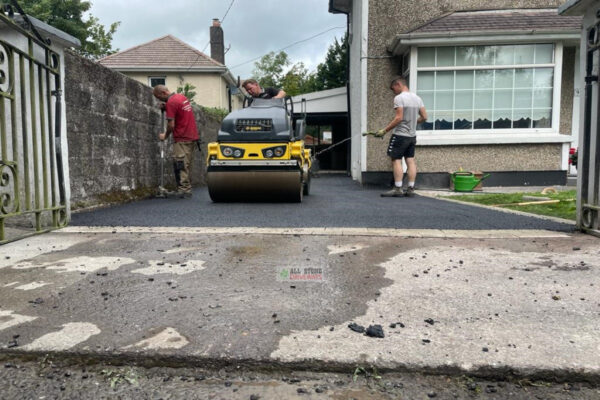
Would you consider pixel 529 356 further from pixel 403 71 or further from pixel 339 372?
pixel 403 71

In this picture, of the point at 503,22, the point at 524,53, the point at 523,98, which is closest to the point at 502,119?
the point at 523,98

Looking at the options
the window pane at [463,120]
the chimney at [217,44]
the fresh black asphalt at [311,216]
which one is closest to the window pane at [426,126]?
the window pane at [463,120]

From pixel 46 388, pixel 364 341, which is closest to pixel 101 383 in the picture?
pixel 46 388

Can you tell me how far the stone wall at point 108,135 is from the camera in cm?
519

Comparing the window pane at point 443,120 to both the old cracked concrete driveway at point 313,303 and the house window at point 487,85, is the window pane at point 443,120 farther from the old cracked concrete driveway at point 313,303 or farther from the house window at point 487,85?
the old cracked concrete driveway at point 313,303

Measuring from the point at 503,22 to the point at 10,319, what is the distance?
10466mm

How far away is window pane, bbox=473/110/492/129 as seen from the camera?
9.82 meters

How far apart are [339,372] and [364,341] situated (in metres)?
0.20

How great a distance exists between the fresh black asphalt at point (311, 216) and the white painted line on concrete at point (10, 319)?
7.73 feet

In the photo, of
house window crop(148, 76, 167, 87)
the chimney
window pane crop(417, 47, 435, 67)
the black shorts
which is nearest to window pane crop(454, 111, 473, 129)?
window pane crop(417, 47, 435, 67)

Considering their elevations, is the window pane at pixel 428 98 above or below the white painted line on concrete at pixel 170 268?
above

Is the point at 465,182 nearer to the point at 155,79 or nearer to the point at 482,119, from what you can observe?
the point at 482,119

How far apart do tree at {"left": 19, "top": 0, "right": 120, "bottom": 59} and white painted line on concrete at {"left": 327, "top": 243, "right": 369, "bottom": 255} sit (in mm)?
28775

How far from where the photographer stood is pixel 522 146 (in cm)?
970
